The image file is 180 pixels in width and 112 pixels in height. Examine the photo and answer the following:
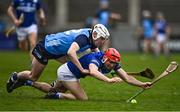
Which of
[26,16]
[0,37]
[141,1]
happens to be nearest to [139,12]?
[141,1]

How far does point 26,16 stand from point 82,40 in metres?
7.73

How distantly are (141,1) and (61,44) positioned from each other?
3359 cm

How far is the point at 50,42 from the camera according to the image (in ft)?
45.8

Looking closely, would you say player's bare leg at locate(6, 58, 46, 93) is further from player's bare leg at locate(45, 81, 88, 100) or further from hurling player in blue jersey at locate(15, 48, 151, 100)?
player's bare leg at locate(45, 81, 88, 100)

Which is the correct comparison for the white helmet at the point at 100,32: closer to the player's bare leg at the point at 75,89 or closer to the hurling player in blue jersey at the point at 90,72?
the hurling player in blue jersey at the point at 90,72

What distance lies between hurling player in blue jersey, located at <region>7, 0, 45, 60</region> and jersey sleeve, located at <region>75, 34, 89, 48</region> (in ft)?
23.4

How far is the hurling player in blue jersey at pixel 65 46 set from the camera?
13.1 meters

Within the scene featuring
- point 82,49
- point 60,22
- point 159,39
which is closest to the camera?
point 82,49

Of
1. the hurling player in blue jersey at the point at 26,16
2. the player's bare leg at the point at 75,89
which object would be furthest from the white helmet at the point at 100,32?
the hurling player in blue jersey at the point at 26,16

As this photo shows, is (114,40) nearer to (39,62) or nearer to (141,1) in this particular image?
(141,1)

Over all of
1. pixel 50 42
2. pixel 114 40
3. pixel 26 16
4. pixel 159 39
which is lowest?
pixel 114 40

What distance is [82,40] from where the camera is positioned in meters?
13.2

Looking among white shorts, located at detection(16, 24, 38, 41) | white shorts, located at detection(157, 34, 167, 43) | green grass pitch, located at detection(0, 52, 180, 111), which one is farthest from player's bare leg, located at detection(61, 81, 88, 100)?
white shorts, located at detection(157, 34, 167, 43)

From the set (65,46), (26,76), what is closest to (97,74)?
(65,46)
